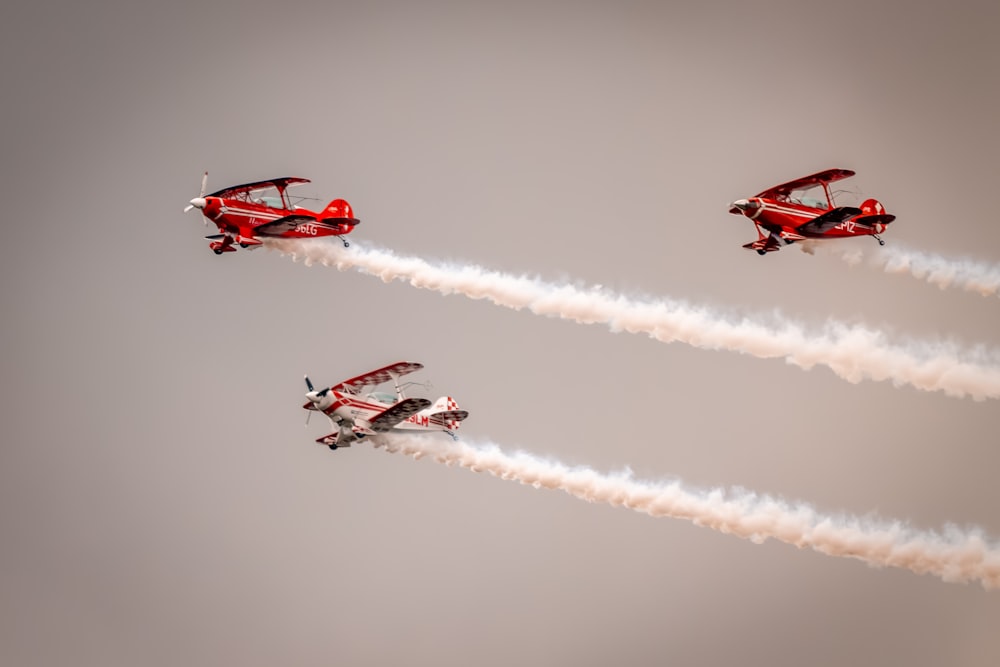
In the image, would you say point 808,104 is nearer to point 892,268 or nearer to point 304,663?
point 304,663

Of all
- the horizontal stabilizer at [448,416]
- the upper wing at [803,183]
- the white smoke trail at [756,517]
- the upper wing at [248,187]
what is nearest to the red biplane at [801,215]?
the upper wing at [803,183]

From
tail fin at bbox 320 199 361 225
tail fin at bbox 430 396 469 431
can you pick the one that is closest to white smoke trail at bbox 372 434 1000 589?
tail fin at bbox 430 396 469 431

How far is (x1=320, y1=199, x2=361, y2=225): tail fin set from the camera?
4084 centimetres

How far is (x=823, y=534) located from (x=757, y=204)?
9.56 metres

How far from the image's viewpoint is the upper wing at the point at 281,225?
39.9 metres

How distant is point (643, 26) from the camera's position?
144750 millimetres

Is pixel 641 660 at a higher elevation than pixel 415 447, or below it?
below

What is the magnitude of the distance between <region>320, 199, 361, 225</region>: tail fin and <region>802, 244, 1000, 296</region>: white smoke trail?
15223mm

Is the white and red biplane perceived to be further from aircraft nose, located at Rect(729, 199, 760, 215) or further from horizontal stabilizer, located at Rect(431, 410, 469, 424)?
aircraft nose, located at Rect(729, 199, 760, 215)

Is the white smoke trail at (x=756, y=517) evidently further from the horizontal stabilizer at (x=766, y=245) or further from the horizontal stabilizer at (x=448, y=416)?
the horizontal stabilizer at (x=766, y=245)

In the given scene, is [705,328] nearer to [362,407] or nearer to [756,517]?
[756,517]

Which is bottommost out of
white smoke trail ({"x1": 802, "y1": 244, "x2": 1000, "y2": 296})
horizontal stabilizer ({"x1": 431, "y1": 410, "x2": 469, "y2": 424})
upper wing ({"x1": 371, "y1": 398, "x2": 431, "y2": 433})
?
horizontal stabilizer ({"x1": 431, "y1": 410, "x2": 469, "y2": 424})

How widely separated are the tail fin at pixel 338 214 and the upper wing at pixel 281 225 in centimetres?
62

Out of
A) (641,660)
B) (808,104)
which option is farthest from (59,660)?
(808,104)
